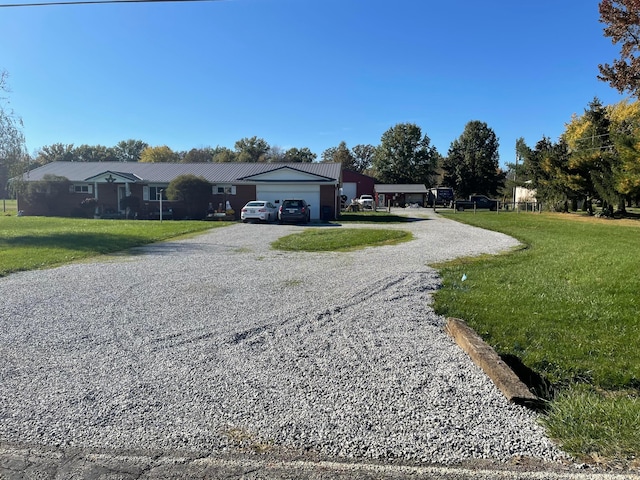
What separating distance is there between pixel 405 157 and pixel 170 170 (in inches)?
1865

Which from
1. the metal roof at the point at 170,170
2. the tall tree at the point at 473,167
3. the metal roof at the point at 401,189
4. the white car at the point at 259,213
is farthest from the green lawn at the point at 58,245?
the tall tree at the point at 473,167

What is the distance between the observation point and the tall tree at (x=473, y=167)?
66.7m

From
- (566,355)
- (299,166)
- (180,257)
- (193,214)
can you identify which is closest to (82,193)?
(193,214)

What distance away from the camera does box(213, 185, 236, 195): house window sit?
101 ft

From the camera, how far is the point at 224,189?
103 ft

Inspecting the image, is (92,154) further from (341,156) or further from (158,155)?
(341,156)

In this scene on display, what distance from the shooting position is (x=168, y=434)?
300 cm

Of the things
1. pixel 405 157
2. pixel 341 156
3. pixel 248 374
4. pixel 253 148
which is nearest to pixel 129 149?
pixel 253 148

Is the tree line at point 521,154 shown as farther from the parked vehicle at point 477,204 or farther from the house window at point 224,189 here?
the house window at point 224,189

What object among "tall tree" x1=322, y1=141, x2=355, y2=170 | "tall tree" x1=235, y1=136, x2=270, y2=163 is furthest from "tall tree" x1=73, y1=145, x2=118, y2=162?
"tall tree" x1=322, y1=141, x2=355, y2=170

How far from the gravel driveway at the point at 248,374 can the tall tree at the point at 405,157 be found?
67.2 metres

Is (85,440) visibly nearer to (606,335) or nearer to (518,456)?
(518,456)

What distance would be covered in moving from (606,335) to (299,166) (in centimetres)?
3114

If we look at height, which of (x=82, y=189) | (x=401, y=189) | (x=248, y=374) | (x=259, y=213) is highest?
(x=401, y=189)
